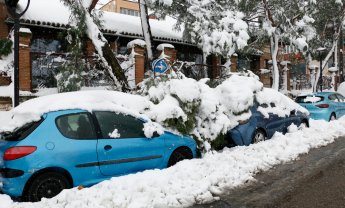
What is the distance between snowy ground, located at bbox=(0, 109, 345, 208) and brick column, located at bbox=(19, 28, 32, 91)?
740 cm

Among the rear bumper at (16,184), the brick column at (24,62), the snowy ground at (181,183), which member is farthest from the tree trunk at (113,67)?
the rear bumper at (16,184)

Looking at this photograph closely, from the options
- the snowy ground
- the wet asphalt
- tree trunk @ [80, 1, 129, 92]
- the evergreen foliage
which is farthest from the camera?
tree trunk @ [80, 1, 129, 92]

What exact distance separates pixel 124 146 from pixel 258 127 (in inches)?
170

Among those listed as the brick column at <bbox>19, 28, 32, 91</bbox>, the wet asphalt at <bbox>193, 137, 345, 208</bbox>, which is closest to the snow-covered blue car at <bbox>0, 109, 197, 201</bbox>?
the wet asphalt at <bbox>193, 137, 345, 208</bbox>

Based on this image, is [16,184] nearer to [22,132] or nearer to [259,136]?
[22,132]

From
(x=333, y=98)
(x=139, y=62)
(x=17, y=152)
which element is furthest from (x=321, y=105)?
(x=17, y=152)

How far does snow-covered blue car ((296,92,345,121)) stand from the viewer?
13922 mm

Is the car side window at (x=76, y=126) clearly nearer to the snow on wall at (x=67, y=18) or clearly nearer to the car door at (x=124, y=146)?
the car door at (x=124, y=146)

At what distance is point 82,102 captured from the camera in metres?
5.98

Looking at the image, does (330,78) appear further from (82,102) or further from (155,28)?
(82,102)

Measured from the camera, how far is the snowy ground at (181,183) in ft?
15.9

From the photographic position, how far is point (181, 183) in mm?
5637

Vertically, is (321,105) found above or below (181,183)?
above

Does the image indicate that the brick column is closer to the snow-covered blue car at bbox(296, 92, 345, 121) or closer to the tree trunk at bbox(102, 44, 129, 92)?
the tree trunk at bbox(102, 44, 129, 92)
